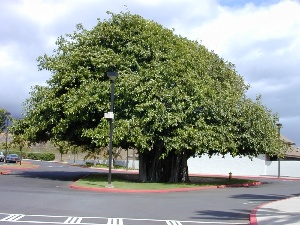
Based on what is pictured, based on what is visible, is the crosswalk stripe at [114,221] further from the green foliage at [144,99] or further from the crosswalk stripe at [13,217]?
the green foliage at [144,99]

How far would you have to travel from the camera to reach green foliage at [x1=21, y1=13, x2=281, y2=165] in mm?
26688

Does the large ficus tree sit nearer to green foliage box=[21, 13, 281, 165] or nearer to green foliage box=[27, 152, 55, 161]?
green foliage box=[21, 13, 281, 165]

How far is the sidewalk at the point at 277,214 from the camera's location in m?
12.3

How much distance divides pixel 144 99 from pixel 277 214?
13.8 meters

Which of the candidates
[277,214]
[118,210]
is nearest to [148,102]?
[118,210]

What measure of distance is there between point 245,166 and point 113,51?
2648 centimetres

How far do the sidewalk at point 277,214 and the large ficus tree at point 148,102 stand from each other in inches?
415

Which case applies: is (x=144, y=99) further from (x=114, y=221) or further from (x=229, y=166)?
(x=229, y=166)

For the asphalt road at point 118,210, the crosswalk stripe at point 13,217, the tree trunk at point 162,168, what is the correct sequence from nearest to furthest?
the crosswalk stripe at point 13,217, the asphalt road at point 118,210, the tree trunk at point 162,168

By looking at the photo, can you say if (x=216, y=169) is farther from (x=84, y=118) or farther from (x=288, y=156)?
(x=84, y=118)

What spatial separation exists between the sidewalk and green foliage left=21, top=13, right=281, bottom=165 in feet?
34.7

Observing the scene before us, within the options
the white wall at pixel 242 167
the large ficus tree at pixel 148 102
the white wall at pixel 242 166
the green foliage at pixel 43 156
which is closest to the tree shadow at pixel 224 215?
the large ficus tree at pixel 148 102

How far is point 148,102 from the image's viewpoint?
1027 inches

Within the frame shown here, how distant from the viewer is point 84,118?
2791 centimetres
